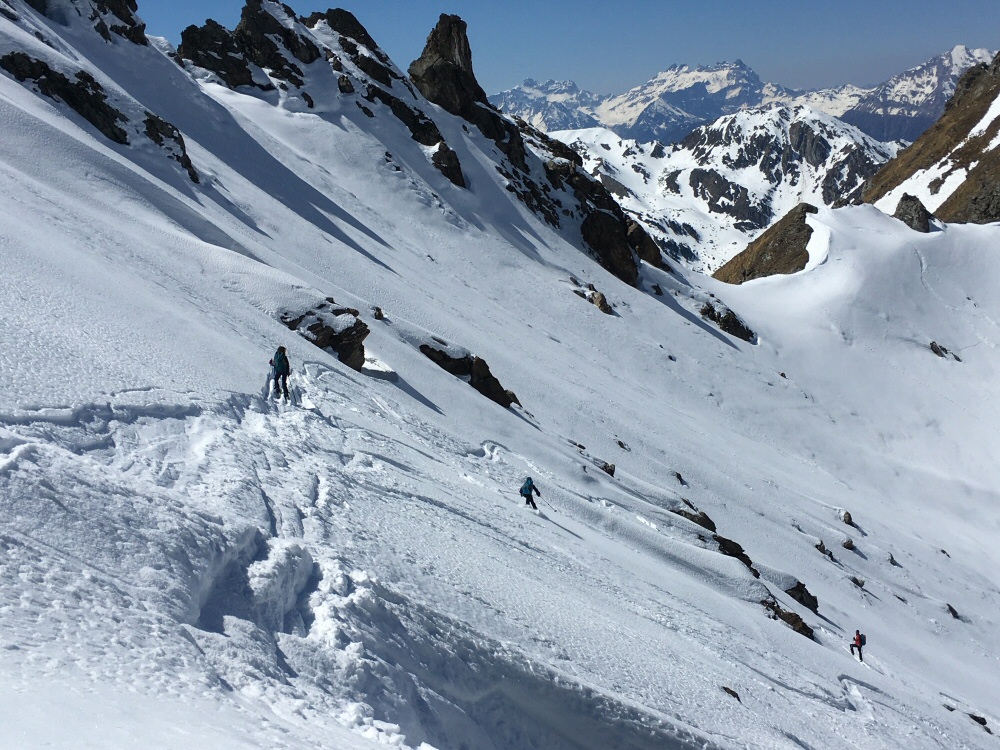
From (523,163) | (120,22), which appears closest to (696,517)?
(120,22)

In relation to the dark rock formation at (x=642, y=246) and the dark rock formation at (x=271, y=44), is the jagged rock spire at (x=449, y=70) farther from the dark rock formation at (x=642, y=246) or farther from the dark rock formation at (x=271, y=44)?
the dark rock formation at (x=642, y=246)

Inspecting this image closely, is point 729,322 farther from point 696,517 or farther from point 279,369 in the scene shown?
point 279,369

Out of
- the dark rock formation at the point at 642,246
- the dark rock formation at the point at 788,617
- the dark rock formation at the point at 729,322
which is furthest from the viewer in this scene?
the dark rock formation at the point at 642,246

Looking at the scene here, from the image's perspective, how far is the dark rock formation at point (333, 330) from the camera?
2062 centimetres

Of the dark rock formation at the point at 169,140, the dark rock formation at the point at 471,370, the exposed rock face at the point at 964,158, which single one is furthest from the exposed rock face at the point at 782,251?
the dark rock formation at the point at 169,140

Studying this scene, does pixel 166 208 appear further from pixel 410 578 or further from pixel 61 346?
pixel 410 578

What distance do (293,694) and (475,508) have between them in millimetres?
7678

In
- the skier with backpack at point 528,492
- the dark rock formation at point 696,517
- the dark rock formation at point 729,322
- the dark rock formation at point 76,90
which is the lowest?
the skier with backpack at point 528,492

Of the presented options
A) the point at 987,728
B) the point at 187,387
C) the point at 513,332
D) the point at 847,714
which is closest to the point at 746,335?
the point at 513,332

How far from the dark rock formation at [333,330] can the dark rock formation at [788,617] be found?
557 inches

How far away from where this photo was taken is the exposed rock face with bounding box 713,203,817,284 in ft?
245

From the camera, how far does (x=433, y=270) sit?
44469mm

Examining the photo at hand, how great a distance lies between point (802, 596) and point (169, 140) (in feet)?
110

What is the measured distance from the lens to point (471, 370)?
85.1 ft
